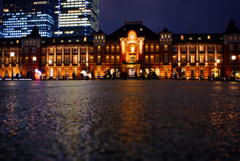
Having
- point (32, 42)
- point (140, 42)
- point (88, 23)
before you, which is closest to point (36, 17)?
point (88, 23)

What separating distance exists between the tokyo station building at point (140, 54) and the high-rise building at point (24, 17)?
3570 inches

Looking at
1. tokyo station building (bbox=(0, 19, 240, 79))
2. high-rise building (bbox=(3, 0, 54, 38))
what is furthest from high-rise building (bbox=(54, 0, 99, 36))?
tokyo station building (bbox=(0, 19, 240, 79))

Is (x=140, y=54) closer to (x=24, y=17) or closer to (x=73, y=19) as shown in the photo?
(x=73, y=19)

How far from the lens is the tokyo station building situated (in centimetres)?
4641

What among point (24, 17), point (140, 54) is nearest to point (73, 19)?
point (24, 17)

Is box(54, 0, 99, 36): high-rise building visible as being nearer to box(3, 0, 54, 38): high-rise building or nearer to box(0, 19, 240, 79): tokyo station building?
box(3, 0, 54, 38): high-rise building

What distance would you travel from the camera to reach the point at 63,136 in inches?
40.6

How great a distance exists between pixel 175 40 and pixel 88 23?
97.7 metres

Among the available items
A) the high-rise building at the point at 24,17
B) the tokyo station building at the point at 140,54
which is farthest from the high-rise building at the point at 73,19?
the tokyo station building at the point at 140,54

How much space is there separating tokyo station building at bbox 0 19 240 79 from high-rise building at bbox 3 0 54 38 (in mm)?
90678

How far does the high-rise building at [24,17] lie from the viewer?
13112 centimetres

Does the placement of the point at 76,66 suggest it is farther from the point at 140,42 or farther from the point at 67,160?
the point at 67,160

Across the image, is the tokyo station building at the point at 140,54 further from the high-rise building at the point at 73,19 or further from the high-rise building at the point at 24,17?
the high-rise building at the point at 24,17

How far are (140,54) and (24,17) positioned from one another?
117 metres
